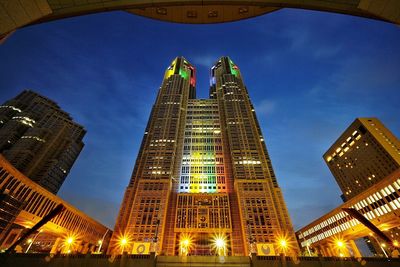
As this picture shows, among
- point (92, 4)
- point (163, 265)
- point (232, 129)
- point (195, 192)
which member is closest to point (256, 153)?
point (232, 129)

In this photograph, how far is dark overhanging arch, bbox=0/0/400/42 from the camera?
16.1ft

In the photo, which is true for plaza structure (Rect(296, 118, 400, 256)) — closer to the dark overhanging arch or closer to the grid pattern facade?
the grid pattern facade

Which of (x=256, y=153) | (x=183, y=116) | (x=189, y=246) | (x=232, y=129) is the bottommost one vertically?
(x=189, y=246)

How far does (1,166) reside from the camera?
128 feet

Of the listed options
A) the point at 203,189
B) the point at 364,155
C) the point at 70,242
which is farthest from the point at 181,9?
the point at 364,155

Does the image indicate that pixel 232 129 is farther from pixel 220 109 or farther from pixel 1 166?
pixel 1 166

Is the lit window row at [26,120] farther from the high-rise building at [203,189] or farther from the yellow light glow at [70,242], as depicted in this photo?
the yellow light glow at [70,242]

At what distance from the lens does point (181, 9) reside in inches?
344

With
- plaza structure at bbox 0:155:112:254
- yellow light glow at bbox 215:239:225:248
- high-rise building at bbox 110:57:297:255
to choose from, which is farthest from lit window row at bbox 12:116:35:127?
yellow light glow at bbox 215:239:225:248

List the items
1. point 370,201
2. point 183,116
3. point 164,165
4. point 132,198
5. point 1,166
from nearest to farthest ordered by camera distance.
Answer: point 1,166, point 370,201, point 132,198, point 164,165, point 183,116

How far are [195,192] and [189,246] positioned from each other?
21.5 meters

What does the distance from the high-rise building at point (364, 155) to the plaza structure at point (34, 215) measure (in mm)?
105975

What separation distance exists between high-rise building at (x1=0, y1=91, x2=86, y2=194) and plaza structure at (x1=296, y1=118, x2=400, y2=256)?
12849 centimetres

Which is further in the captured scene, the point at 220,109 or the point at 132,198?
the point at 220,109
